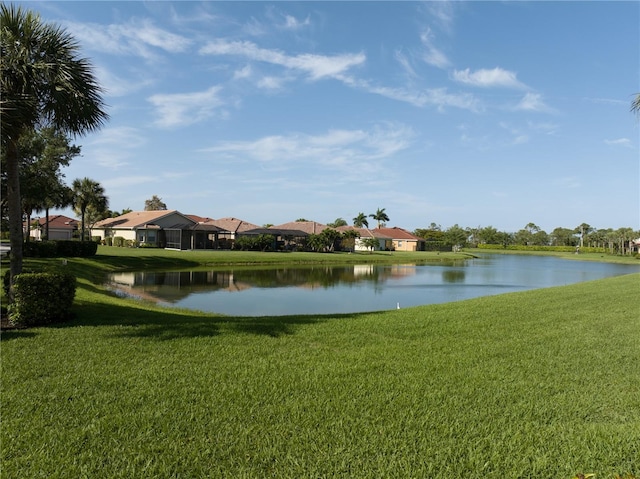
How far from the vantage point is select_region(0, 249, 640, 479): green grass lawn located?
3506 mm

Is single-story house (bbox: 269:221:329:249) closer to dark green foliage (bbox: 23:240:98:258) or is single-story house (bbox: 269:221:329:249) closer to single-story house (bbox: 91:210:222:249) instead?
single-story house (bbox: 91:210:222:249)

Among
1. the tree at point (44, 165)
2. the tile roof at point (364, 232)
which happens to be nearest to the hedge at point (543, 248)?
the tile roof at point (364, 232)

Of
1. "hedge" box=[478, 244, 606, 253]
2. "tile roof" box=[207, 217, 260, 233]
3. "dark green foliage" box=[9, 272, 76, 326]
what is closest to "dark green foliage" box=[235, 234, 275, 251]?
"tile roof" box=[207, 217, 260, 233]

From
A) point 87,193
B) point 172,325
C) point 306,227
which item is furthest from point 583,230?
point 172,325

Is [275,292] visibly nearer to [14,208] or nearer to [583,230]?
[14,208]

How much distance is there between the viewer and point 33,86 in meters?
9.07

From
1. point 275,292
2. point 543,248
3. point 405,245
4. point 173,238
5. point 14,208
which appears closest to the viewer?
point 14,208

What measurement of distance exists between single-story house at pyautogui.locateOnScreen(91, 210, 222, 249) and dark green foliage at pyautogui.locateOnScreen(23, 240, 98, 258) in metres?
18.9

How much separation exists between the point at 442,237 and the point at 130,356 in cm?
10026

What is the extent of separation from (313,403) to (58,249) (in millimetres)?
30275

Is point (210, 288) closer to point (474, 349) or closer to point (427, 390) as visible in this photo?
point (474, 349)

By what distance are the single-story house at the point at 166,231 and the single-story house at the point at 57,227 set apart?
14.5m

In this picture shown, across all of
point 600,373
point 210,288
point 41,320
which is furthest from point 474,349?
point 210,288

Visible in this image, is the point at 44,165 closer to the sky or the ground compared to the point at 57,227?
closer to the sky
